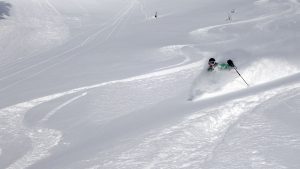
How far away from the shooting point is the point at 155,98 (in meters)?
15.5

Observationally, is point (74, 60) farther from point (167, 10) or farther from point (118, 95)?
point (167, 10)

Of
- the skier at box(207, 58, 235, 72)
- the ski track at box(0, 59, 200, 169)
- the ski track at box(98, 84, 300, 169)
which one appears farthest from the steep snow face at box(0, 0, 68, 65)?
the ski track at box(98, 84, 300, 169)

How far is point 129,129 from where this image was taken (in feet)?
41.9

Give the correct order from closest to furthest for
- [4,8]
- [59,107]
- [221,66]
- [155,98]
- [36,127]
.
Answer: [36,127] < [155,98] < [59,107] < [221,66] < [4,8]

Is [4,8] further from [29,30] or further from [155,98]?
[155,98]

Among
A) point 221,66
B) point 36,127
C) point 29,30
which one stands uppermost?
point 29,30

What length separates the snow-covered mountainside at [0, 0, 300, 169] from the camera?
1076 centimetres

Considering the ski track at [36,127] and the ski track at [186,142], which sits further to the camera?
the ski track at [36,127]

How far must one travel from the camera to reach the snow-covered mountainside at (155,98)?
35.3 feet

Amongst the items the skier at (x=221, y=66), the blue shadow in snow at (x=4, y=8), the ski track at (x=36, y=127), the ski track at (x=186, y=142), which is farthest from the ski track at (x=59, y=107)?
the blue shadow in snow at (x=4, y=8)

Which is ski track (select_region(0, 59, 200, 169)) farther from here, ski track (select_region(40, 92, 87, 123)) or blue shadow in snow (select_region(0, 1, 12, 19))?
blue shadow in snow (select_region(0, 1, 12, 19))

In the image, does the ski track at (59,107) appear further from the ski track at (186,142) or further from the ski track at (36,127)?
A: the ski track at (186,142)

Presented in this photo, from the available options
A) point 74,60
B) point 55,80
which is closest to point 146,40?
point 74,60

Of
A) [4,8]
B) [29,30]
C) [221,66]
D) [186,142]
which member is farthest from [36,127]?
[4,8]
